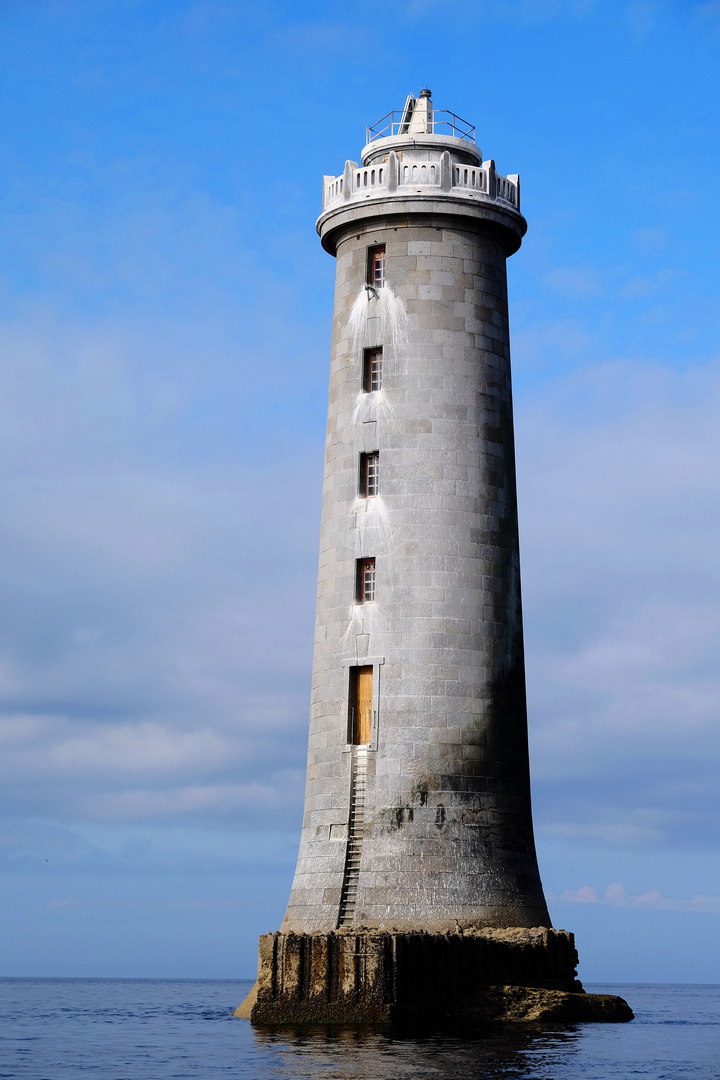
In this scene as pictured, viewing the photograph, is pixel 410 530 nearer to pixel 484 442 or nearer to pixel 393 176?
pixel 484 442

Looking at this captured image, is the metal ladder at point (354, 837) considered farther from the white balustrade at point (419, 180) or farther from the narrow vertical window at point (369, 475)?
the white balustrade at point (419, 180)

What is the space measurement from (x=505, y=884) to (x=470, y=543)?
30.0ft

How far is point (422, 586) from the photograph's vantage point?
139 feet

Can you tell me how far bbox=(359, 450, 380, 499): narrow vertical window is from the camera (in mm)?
43812

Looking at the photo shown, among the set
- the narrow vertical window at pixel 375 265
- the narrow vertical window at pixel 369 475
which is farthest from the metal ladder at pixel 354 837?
the narrow vertical window at pixel 375 265

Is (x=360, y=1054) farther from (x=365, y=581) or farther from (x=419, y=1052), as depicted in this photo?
(x=365, y=581)

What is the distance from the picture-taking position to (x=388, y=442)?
4353cm

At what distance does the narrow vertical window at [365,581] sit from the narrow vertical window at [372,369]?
490cm

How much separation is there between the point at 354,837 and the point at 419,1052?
941cm

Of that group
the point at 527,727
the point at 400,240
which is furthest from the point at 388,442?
the point at 527,727

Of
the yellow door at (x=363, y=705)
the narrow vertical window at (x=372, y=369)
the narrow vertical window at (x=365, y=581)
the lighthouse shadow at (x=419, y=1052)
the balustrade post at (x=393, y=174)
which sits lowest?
the lighthouse shadow at (x=419, y=1052)

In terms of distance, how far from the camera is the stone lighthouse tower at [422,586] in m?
41.1

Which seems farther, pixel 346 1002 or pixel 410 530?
pixel 410 530

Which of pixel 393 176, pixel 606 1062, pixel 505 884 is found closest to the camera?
pixel 606 1062
